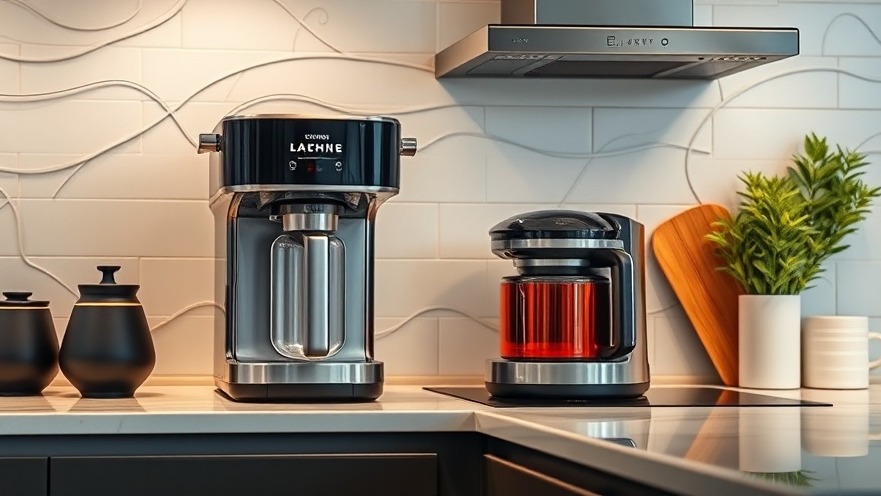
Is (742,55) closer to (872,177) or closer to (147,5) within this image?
(872,177)

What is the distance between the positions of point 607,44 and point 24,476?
3.33 ft

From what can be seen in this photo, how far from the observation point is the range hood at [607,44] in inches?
74.0

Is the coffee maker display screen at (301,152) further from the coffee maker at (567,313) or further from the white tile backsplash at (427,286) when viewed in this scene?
the white tile backsplash at (427,286)

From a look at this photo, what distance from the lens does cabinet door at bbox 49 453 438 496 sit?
5.21ft

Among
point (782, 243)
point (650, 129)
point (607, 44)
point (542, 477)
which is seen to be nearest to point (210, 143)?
point (607, 44)

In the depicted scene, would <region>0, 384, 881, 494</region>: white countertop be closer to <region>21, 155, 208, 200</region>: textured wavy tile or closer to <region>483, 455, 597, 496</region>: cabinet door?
<region>483, 455, 597, 496</region>: cabinet door

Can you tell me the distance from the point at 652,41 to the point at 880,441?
0.84 meters

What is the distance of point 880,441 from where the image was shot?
1225mm

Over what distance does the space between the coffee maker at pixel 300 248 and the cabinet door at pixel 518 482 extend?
0.92 feet

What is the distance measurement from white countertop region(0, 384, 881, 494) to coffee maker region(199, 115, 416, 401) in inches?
2.3

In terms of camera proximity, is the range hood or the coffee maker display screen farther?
the range hood

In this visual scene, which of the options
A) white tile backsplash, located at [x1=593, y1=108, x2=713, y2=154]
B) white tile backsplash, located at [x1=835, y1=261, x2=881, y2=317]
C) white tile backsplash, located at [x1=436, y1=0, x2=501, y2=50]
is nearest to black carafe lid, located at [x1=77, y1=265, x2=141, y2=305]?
white tile backsplash, located at [x1=436, y1=0, x2=501, y2=50]

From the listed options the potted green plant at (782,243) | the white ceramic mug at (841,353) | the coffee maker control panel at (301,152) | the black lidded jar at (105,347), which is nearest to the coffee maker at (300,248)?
the coffee maker control panel at (301,152)

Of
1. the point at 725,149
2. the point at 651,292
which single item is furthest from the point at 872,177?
the point at 651,292
